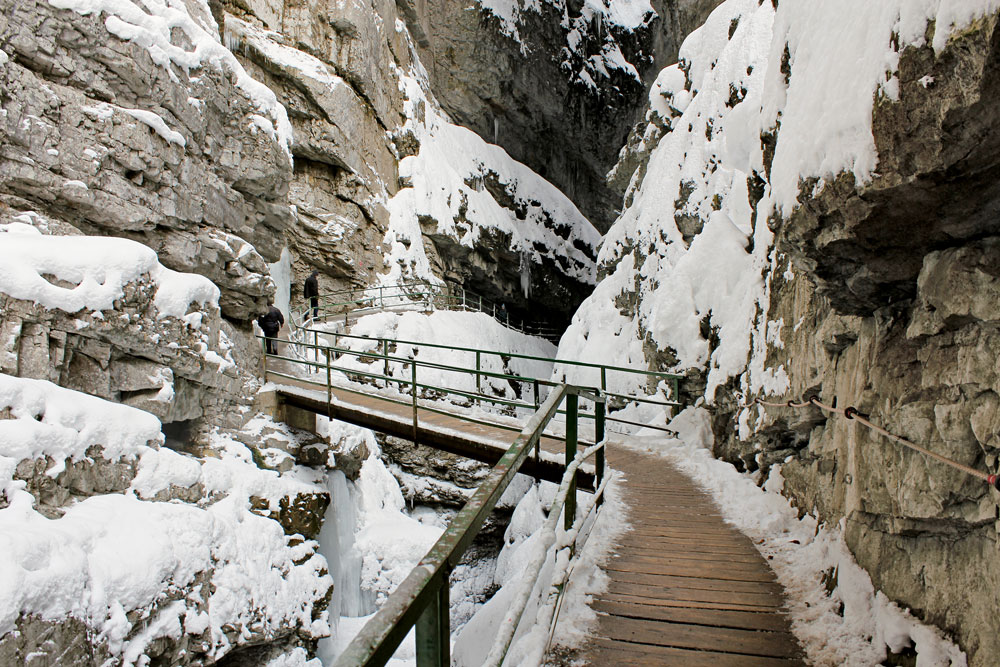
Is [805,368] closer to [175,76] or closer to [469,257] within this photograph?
[175,76]

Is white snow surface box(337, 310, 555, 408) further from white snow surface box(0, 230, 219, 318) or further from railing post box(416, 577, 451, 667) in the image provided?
railing post box(416, 577, 451, 667)

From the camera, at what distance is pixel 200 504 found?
5961 millimetres

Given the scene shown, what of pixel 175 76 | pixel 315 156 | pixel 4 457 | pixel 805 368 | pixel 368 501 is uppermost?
pixel 315 156

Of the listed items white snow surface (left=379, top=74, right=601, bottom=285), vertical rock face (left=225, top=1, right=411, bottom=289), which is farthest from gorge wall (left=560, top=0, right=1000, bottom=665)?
white snow surface (left=379, top=74, right=601, bottom=285)

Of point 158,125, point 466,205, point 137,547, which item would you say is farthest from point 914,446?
point 466,205

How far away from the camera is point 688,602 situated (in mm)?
2533

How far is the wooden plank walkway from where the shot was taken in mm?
2098

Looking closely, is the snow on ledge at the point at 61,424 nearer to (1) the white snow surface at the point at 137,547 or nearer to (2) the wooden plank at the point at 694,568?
(1) the white snow surface at the point at 137,547

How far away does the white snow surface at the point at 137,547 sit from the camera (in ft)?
13.2

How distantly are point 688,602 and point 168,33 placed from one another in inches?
406

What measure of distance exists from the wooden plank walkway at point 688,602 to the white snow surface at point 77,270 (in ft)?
19.9

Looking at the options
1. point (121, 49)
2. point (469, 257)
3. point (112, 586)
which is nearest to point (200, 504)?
point (112, 586)

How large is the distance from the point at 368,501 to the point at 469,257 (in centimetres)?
1283

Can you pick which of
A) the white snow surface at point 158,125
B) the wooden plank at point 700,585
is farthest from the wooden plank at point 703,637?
the white snow surface at point 158,125
